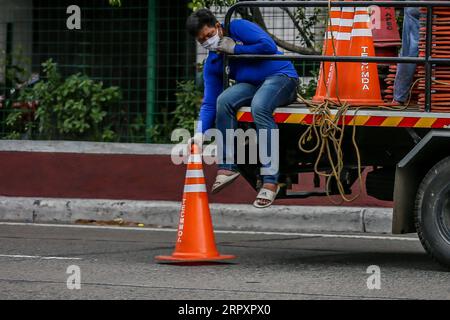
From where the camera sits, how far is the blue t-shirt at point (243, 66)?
9062mm

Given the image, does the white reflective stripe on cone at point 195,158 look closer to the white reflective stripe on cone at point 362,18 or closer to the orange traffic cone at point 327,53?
the orange traffic cone at point 327,53

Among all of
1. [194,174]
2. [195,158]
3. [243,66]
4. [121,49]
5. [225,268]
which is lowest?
[225,268]

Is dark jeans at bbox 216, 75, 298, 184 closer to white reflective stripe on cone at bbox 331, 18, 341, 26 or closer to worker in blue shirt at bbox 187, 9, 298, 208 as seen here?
worker in blue shirt at bbox 187, 9, 298, 208

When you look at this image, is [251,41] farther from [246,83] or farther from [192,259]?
[192,259]

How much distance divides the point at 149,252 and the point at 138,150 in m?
3.45

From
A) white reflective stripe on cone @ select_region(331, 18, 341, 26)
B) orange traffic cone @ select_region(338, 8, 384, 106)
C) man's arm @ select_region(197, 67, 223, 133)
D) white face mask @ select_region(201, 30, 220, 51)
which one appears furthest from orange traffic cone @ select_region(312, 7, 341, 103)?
white face mask @ select_region(201, 30, 220, 51)

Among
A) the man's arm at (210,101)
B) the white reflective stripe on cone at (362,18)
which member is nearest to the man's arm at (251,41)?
the man's arm at (210,101)

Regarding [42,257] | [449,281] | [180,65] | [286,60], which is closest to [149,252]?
[42,257]

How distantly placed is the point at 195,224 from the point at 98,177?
4469mm

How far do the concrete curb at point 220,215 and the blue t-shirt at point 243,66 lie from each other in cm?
334

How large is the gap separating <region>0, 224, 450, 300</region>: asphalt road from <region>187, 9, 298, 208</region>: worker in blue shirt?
0.73 metres

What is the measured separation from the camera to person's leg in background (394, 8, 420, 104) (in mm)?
9047

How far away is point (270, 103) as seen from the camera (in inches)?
349

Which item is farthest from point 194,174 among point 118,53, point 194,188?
point 118,53
